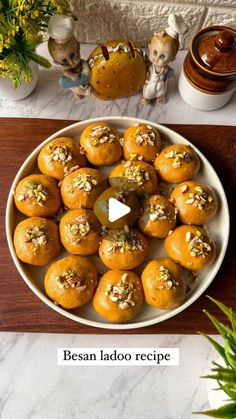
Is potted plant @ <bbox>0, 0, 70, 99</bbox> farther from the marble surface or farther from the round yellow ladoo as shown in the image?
the marble surface

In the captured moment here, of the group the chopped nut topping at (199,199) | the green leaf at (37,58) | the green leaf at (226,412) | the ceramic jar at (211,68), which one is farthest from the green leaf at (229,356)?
the green leaf at (37,58)

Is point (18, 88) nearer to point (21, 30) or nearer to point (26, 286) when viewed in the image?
point (21, 30)

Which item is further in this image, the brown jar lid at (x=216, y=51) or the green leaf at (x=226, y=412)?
the brown jar lid at (x=216, y=51)

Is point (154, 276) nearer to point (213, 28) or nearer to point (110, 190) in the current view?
point (110, 190)

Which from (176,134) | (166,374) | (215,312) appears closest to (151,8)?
(176,134)

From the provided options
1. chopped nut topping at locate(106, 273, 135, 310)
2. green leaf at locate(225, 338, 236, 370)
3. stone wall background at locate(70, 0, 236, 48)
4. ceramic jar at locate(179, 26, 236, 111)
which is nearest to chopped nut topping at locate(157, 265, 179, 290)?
chopped nut topping at locate(106, 273, 135, 310)

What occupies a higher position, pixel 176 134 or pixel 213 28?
pixel 213 28

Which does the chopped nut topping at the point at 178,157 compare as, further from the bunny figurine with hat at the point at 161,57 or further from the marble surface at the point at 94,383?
the marble surface at the point at 94,383
